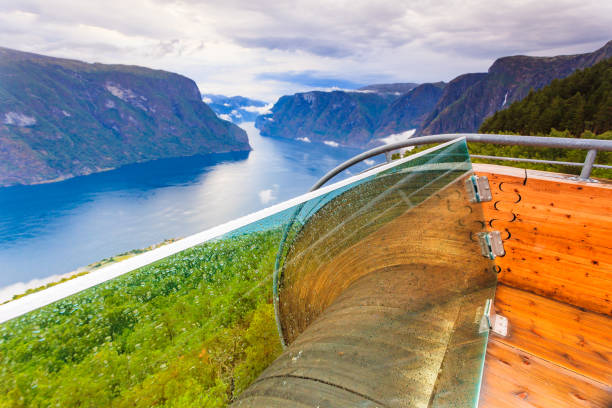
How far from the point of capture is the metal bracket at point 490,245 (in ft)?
4.81

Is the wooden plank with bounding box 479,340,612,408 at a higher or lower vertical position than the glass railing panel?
lower

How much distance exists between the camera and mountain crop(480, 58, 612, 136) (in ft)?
89.4

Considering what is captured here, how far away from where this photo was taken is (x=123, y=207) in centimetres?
7531

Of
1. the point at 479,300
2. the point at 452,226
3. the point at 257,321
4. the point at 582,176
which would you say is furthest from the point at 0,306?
the point at 582,176

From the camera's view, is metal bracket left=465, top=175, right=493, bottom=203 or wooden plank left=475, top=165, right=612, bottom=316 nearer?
metal bracket left=465, top=175, right=493, bottom=203

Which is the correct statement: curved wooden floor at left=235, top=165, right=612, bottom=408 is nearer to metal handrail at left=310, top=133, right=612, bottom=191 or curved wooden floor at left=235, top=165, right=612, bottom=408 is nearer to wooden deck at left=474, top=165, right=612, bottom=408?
wooden deck at left=474, top=165, right=612, bottom=408

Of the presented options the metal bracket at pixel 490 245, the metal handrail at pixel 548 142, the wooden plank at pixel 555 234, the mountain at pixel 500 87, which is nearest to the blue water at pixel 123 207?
the mountain at pixel 500 87

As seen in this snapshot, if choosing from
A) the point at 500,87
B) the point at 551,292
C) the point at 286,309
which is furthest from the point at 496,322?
the point at 500,87

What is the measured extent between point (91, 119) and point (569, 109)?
15932cm

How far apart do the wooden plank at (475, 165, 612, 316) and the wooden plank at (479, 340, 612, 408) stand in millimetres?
645

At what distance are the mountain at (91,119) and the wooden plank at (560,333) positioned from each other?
133m

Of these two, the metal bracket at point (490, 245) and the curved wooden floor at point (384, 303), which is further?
the metal bracket at point (490, 245)

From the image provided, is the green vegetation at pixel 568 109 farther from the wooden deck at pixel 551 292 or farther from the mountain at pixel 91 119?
the mountain at pixel 91 119

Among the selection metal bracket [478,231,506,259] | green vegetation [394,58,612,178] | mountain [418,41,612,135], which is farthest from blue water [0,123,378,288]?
metal bracket [478,231,506,259]
